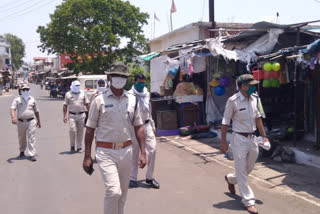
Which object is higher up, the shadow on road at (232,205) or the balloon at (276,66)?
the balloon at (276,66)

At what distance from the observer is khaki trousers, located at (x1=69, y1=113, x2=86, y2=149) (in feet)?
29.2

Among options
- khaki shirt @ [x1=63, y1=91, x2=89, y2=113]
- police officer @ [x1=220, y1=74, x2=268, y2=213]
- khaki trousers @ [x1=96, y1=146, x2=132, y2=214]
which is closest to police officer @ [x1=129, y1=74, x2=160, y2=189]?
police officer @ [x1=220, y1=74, x2=268, y2=213]

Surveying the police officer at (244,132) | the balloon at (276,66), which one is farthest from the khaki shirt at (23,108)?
the balloon at (276,66)

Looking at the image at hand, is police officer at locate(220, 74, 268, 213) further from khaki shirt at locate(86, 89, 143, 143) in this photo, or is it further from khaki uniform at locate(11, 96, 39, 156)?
khaki uniform at locate(11, 96, 39, 156)

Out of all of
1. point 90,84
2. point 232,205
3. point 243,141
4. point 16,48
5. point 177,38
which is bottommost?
point 232,205

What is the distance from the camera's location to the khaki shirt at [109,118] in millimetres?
3949

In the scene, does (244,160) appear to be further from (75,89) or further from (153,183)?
(75,89)

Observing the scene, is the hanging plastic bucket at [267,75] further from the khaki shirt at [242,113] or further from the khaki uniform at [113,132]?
the khaki uniform at [113,132]

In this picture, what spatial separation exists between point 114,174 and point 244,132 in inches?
84.0

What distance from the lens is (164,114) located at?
11844 mm

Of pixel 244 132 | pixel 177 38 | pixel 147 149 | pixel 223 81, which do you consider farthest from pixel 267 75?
pixel 177 38

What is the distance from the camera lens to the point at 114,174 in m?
3.83

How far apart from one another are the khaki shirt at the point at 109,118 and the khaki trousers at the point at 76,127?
16.6 feet

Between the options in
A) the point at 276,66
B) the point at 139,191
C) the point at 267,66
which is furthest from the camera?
the point at 267,66
